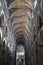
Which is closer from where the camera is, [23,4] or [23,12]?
[23,4]

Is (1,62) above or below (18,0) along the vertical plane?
below

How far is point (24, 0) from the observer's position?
30719mm

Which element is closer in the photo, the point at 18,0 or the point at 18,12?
the point at 18,0

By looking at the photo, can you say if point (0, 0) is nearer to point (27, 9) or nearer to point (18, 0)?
point (18, 0)

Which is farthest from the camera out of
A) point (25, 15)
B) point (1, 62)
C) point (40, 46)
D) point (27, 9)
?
point (25, 15)

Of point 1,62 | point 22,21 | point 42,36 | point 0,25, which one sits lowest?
point 1,62

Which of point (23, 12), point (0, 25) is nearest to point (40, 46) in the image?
point (0, 25)

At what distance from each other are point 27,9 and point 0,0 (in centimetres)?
732

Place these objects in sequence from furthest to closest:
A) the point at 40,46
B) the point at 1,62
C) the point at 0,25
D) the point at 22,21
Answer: the point at 22,21, the point at 1,62, the point at 0,25, the point at 40,46

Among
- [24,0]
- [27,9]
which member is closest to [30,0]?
[24,0]

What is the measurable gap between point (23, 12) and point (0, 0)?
822 cm

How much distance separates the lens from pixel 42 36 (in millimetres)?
24797

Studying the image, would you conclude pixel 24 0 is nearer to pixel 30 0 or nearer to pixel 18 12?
pixel 30 0

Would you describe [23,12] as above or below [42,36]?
above
